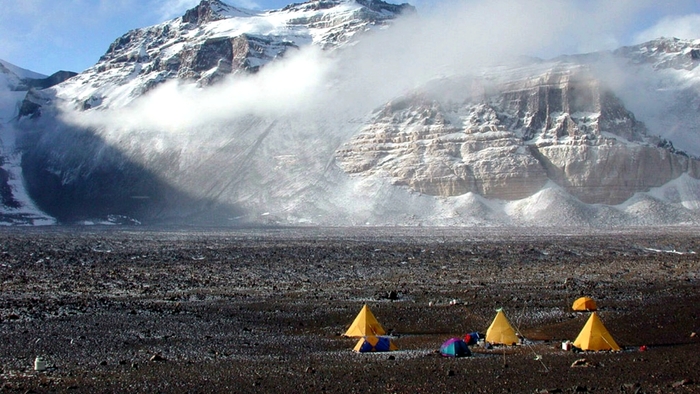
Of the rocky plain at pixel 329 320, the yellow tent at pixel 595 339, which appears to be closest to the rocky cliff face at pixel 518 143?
the rocky plain at pixel 329 320


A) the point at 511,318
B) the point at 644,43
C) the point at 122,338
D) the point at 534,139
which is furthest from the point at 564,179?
the point at 122,338

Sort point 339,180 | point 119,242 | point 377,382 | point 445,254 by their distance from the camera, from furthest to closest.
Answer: point 339,180
point 119,242
point 445,254
point 377,382

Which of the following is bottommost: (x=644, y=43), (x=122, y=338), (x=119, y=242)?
(x=119, y=242)

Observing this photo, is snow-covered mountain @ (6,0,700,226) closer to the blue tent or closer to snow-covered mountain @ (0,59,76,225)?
snow-covered mountain @ (0,59,76,225)

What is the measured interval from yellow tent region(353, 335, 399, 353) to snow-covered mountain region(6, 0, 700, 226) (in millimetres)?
71711

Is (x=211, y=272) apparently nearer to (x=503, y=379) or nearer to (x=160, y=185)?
(x=503, y=379)

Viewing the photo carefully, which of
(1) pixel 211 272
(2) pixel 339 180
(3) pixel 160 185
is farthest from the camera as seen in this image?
(3) pixel 160 185

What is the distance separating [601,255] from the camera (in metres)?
48.1

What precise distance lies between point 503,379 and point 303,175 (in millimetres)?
89457

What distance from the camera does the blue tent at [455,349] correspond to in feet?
60.1

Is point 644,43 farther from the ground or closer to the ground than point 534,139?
farther from the ground

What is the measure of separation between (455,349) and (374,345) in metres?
2.37

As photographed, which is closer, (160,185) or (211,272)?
(211,272)

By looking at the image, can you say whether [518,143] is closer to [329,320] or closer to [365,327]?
[329,320]
